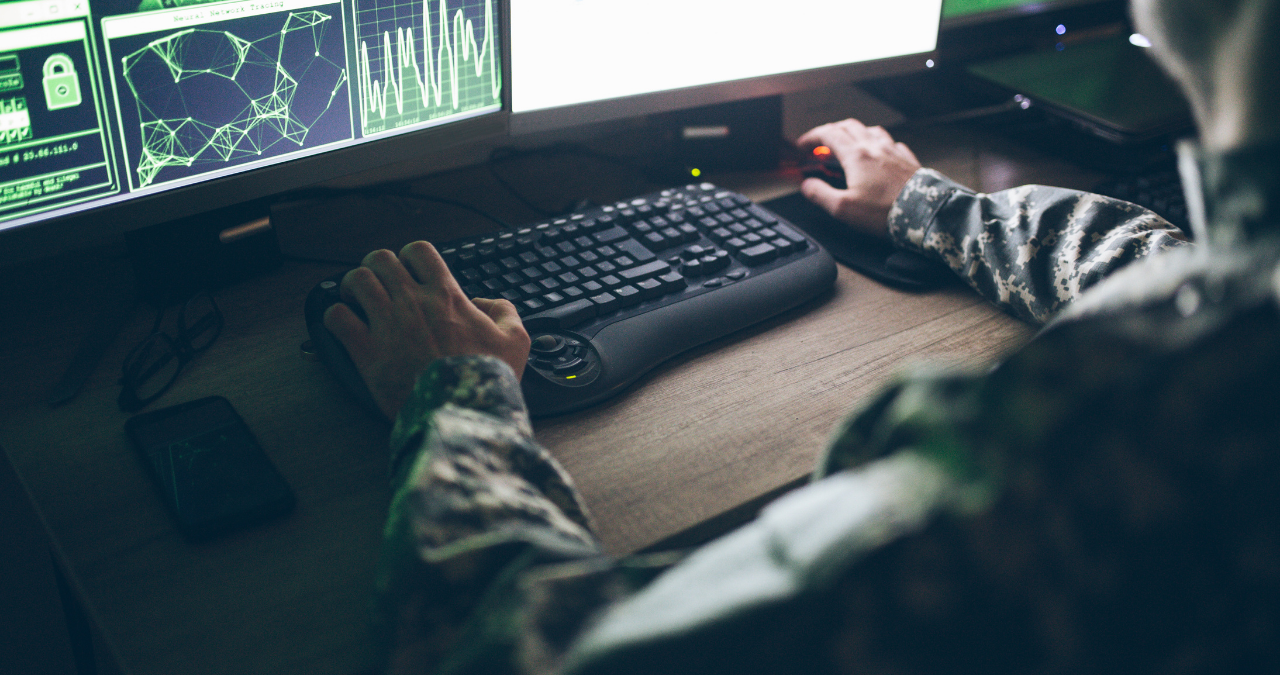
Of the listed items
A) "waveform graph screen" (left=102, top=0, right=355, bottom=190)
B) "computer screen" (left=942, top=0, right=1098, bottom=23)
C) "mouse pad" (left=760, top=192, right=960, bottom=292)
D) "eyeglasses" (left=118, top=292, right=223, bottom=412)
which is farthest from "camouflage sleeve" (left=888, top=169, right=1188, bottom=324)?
"eyeglasses" (left=118, top=292, right=223, bottom=412)

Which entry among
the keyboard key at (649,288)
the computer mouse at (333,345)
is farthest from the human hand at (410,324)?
the keyboard key at (649,288)

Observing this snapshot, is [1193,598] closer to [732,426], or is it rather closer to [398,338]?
[732,426]

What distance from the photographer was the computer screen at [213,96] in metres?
0.62

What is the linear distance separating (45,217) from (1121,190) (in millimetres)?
1125

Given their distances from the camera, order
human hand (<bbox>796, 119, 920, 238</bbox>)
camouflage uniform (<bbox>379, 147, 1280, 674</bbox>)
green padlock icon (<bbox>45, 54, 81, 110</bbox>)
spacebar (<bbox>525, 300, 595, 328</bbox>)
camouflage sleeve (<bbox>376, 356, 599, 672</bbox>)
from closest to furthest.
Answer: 1. camouflage uniform (<bbox>379, 147, 1280, 674</bbox>)
2. camouflage sleeve (<bbox>376, 356, 599, 672</bbox>)
3. green padlock icon (<bbox>45, 54, 81, 110</bbox>)
4. spacebar (<bbox>525, 300, 595, 328</bbox>)
5. human hand (<bbox>796, 119, 920, 238</bbox>)

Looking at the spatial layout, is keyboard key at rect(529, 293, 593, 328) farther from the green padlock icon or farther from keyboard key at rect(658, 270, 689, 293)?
the green padlock icon

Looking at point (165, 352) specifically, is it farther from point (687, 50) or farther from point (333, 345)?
point (687, 50)

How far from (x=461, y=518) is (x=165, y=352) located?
39 cm

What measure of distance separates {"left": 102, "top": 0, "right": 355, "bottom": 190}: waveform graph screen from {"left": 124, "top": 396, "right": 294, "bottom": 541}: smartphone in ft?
0.70

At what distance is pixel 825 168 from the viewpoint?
3.41 ft

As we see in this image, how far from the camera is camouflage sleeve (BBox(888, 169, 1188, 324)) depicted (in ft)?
2.55

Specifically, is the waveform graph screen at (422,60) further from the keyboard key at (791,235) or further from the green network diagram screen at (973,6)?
the green network diagram screen at (973,6)

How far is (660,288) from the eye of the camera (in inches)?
30.5

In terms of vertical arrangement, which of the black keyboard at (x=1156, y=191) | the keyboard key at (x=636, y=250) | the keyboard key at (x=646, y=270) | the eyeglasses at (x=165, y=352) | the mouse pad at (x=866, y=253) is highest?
the black keyboard at (x=1156, y=191)
